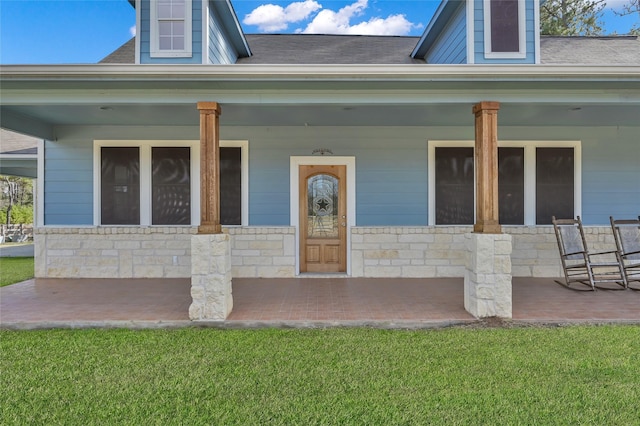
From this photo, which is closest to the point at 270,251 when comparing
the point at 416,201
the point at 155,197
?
the point at 155,197

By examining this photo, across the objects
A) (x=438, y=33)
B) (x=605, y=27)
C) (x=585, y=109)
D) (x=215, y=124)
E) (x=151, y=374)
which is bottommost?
(x=151, y=374)

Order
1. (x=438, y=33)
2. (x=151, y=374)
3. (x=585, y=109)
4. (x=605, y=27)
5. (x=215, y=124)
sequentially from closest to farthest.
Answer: (x=151, y=374), (x=215, y=124), (x=585, y=109), (x=438, y=33), (x=605, y=27)

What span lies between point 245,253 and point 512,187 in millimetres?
4964

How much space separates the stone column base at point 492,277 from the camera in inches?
161

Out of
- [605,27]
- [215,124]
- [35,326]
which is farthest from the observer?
[605,27]

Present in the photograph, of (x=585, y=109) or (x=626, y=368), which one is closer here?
(x=626, y=368)

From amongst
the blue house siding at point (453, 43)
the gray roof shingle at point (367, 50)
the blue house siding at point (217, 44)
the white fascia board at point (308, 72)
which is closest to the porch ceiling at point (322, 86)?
the white fascia board at point (308, 72)

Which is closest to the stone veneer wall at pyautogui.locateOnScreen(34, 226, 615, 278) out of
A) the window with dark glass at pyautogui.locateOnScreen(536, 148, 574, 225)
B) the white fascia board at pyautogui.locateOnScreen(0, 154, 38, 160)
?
the window with dark glass at pyautogui.locateOnScreen(536, 148, 574, 225)

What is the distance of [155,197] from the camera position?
6.61 m

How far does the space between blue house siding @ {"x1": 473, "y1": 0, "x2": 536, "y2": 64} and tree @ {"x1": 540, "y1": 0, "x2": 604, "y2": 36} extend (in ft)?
36.6

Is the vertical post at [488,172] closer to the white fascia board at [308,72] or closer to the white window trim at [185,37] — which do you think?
the white fascia board at [308,72]

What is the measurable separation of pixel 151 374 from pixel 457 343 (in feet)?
8.80

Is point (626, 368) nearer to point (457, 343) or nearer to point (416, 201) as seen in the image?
point (457, 343)

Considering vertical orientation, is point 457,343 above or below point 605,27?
below
